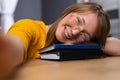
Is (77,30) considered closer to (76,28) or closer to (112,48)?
(76,28)

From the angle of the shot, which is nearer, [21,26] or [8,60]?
[8,60]

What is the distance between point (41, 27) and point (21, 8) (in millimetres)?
1850

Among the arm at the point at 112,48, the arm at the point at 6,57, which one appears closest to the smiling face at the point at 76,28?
the arm at the point at 112,48

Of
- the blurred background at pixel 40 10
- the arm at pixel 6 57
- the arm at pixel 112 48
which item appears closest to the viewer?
the arm at pixel 6 57

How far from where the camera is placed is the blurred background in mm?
2599

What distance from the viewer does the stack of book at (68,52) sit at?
1007 mm

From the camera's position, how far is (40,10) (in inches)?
128

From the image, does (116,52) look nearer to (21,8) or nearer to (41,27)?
(41,27)

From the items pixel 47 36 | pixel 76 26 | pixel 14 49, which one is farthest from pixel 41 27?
pixel 14 49

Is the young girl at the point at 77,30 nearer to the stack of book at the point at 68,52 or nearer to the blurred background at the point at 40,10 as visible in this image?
the stack of book at the point at 68,52

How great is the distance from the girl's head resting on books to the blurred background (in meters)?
1.25

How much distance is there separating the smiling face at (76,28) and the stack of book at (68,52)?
0.28ft

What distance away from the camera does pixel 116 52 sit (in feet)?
4.36

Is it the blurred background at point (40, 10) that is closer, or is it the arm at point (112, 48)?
the arm at point (112, 48)
